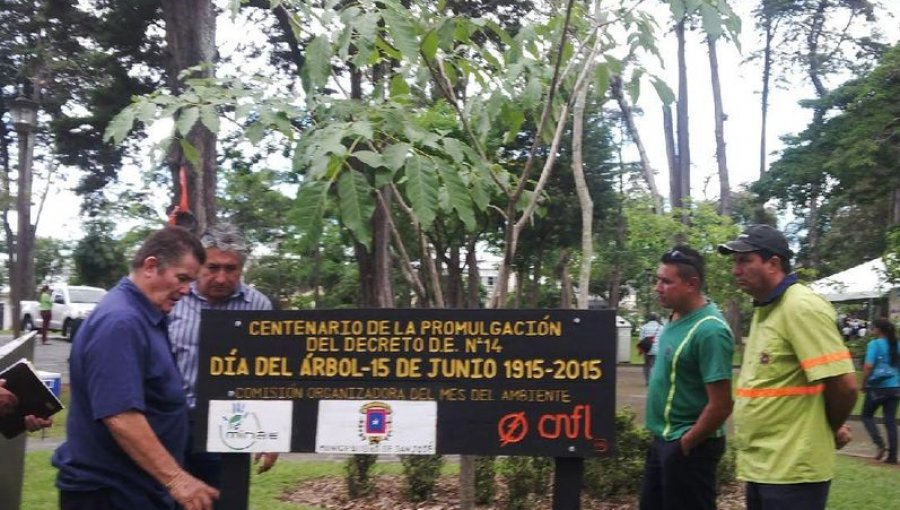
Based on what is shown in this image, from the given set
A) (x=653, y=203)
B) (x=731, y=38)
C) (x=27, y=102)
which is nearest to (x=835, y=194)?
(x=653, y=203)

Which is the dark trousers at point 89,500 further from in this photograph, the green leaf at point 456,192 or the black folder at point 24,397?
the green leaf at point 456,192

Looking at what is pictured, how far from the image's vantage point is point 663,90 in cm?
431

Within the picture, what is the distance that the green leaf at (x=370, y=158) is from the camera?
12.5 ft

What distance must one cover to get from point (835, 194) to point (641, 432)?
63.4 feet

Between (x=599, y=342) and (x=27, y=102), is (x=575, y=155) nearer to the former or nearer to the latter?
(x=599, y=342)

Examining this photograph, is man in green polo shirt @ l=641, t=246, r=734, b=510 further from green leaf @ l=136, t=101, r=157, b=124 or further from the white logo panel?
green leaf @ l=136, t=101, r=157, b=124

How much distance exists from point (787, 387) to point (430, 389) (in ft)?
4.42

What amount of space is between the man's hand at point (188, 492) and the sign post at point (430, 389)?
42 centimetres

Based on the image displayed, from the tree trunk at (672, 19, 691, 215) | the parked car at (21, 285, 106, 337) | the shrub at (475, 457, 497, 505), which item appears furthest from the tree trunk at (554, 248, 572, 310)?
the shrub at (475, 457, 497, 505)

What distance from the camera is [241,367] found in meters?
3.58

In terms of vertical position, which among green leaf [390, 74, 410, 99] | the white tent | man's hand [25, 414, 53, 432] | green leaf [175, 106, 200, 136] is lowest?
man's hand [25, 414, 53, 432]

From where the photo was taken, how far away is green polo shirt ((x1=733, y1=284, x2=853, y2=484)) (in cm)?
349

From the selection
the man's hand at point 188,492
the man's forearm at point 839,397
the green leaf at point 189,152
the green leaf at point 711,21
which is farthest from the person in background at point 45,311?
the man's forearm at point 839,397

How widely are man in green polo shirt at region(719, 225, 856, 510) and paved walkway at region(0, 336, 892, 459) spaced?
1206 millimetres
